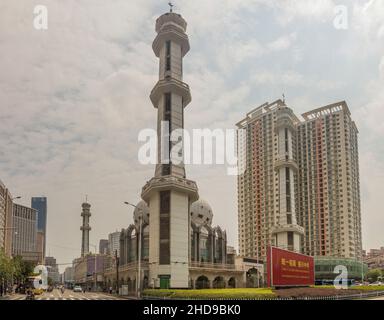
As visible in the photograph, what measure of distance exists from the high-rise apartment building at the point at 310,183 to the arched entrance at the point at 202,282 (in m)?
45.1

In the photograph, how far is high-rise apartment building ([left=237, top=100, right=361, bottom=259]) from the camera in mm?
125562

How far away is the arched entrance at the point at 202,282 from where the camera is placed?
72.9 m

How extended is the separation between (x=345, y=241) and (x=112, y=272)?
64313mm

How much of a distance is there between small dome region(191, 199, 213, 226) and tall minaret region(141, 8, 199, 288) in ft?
66.2

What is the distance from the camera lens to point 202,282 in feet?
243

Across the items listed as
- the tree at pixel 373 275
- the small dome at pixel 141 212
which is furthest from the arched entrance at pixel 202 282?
the tree at pixel 373 275

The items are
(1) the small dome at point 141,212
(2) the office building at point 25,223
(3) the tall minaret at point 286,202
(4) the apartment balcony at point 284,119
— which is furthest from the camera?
(2) the office building at point 25,223

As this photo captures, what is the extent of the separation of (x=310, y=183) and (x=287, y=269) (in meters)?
86.9

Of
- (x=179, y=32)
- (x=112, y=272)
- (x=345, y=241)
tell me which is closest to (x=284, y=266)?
(x=179, y=32)

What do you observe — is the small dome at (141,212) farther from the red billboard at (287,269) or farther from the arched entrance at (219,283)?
the red billboard at (287,269)

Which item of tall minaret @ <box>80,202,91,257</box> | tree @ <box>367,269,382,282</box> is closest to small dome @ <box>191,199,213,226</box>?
tree @ <box>367,269,382,282</box>

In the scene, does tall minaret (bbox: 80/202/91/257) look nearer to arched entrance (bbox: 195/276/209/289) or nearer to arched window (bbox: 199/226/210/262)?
arched window (bbox: 199/226/210/262)
